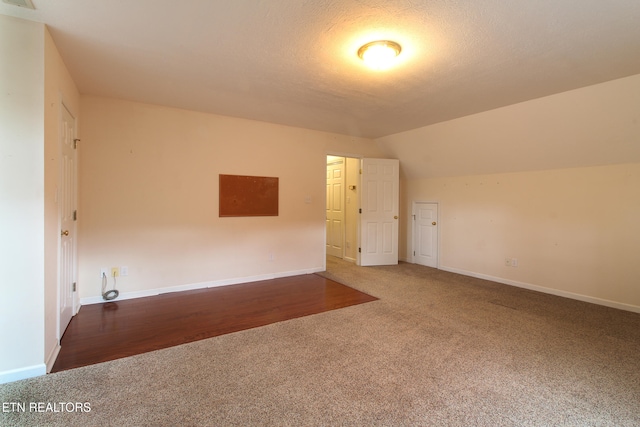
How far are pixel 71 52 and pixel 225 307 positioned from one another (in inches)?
109

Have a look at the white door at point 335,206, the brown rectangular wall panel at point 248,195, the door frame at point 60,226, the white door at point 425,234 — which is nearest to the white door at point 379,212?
the white door at point 425,234

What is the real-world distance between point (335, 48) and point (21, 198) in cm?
246

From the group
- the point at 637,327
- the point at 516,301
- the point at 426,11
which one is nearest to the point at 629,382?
the point at 637,327

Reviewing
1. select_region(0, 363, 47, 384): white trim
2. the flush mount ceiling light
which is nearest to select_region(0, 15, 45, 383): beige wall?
select_region(0, 363, 47, 384): white trim

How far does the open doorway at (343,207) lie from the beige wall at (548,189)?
1.15 meters

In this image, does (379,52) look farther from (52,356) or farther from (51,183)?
(52,356)

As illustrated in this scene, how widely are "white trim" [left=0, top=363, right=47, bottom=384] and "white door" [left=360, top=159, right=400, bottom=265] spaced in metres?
4.33

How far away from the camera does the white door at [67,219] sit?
250 cm

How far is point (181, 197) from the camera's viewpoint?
3.79 metres

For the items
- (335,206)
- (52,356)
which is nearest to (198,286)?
(52,356)

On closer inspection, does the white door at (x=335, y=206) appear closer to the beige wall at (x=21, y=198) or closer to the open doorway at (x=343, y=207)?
the open doorway at (x=343, y=207)

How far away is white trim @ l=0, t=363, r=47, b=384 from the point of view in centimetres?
187

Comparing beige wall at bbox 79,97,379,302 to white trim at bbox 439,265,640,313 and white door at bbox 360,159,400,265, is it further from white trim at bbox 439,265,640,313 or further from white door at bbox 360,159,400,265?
white trim at bbox 439,265,640,313

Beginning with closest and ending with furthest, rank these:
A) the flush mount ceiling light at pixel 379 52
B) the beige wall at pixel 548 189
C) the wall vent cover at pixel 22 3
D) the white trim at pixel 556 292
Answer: the wall vent cover at pixel 22 3 < the flush mount ceiling light at pixel 379 52 < the beige wall at pixel 548 189 < the white trim at pixel 556 292
